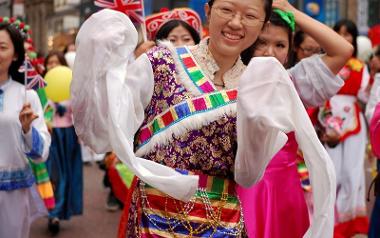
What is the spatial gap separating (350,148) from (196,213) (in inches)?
168

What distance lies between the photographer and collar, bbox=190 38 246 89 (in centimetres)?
264

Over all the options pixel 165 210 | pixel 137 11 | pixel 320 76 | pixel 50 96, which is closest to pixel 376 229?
pixel 320 76

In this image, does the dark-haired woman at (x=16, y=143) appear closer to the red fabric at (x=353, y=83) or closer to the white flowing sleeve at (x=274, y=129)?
the white flowing sleeve at (x=274, y=129)

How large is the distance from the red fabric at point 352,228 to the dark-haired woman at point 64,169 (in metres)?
2.55

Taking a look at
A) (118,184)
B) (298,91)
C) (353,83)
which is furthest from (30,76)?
(353,83)

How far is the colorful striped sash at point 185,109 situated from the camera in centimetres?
253

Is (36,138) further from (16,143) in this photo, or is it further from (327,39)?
(327,39)

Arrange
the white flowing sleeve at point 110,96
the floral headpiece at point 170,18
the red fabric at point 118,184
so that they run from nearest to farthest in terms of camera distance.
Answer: the white flowing sleeve at point 110,96, the floral headpiece at point 170,18, the red fabric at point 118,184

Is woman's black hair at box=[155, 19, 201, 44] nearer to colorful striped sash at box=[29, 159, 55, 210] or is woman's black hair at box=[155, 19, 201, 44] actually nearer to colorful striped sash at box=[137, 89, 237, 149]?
colorful striped sash at box=[29, 159, 55, 210]

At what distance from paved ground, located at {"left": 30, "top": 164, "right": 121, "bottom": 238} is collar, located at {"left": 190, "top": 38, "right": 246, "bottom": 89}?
→ 153 inches

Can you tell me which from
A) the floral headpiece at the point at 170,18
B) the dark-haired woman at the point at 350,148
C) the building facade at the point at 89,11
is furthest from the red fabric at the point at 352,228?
the floral headpiece at the point at 170,18

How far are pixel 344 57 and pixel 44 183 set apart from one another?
3.01 metres

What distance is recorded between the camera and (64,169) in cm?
714

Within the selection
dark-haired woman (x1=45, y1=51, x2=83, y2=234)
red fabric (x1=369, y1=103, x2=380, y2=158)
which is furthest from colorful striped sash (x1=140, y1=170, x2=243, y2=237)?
dark-haired woman (x1=45, y1=51, x2=83, y2=234)
